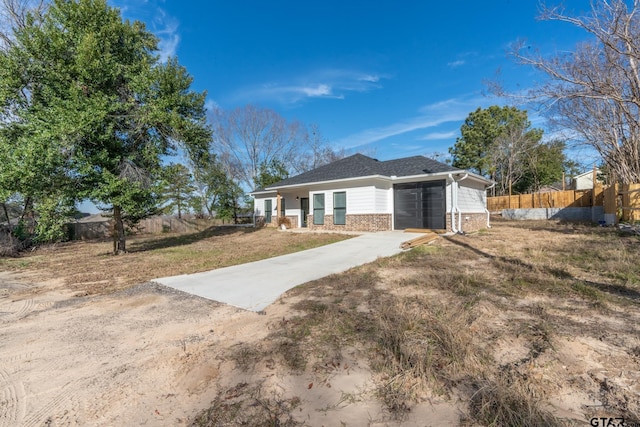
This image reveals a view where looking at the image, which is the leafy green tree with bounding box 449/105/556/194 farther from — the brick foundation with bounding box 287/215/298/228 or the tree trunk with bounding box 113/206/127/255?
the tree trunk with bounding box 113/206/127/255

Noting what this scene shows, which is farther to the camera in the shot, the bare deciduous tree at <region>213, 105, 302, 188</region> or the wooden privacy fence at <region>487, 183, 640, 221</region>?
the bare deciduous tree at <region>213, 105, 302, 188</region>

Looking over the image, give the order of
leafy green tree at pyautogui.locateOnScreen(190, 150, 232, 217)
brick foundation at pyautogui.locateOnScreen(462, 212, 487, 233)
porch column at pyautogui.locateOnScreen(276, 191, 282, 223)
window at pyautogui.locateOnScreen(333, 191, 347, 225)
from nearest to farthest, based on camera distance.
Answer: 1. brick foundation at pyautogui.locateOnScreen(462, 212, 487, 233)
2. window at pyautogui.locateOnScreen(333, 191, 347, 225)
3. porch column at pyautogui.locateOnScreen(276, 191, 282, 223)
4. leafy green tree at pyautogui.locateOnScreen(190, 150, 232, 217)

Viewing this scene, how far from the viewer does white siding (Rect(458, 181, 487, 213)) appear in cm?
1279

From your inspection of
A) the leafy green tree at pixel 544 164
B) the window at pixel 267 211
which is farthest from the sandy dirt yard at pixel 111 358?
the leafy green tree at pixel 544 164

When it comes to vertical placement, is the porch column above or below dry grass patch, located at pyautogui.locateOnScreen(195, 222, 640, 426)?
above

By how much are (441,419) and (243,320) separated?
2570mm

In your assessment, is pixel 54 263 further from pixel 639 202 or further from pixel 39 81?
pixel 639 202

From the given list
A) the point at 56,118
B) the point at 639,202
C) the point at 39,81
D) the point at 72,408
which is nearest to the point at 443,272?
the point at 72,408

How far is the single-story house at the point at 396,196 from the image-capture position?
40.6ft

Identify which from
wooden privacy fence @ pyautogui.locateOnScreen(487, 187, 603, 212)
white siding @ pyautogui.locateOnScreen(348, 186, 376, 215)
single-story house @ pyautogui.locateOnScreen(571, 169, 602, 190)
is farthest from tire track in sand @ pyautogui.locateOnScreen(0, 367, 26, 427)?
single-story house @ pyautogui.locateOnScreen(571, 169, 602, 190)

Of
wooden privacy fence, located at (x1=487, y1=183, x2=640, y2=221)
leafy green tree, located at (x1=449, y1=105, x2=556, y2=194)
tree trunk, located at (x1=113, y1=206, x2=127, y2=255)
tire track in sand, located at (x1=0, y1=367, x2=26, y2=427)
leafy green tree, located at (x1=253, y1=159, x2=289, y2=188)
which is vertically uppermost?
leafy green tree, located at (x1=449, y1=105, x2=556, y2=194)

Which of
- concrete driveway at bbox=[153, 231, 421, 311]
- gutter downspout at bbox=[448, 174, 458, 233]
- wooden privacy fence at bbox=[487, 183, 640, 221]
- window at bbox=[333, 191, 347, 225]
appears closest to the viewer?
concrete driveway at bbox=[153, 231, 421, 311]

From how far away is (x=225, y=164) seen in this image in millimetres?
28641

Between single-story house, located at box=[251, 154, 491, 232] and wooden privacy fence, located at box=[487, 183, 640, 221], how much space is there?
519cm
